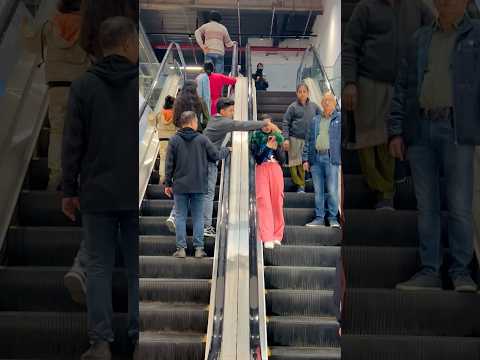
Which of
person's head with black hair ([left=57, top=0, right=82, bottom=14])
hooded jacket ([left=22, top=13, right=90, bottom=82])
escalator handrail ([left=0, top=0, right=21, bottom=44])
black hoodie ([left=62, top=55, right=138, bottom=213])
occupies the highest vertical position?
person's head with black hair ([left=57, top=0, right=82, bottom=14])

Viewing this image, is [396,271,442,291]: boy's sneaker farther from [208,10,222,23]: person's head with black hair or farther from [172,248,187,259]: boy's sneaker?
[208,10,222,23]: person's head with black hair

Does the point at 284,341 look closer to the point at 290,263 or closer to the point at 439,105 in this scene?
the point at 290,263

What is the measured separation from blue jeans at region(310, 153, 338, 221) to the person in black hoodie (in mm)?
3046

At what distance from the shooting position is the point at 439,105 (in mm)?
913

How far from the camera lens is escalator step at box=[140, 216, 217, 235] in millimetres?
3787

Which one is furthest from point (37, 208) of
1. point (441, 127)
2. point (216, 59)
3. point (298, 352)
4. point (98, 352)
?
point (216, 59)

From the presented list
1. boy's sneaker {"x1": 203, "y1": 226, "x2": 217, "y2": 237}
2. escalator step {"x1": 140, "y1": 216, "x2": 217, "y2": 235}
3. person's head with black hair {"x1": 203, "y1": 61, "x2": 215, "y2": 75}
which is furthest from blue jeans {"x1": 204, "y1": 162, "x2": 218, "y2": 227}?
person's head with black hair {"x1": 203, "y1": 61, "x2": 215, "y2": 75}

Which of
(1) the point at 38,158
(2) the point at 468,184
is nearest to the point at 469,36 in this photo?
(2) the point at 468,184

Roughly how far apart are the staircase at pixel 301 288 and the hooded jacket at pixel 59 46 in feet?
7.52

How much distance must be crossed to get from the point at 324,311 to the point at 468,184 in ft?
8.74

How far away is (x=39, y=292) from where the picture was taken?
3.26 feet

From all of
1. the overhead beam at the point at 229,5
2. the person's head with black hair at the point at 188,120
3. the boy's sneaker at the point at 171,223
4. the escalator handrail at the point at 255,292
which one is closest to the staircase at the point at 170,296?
the boy's sneaker at the point at 171,223

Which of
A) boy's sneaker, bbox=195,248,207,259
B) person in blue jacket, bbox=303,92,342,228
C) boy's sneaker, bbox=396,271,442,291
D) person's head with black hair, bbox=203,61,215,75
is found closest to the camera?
boy's sneaker, bbox=396,271,442,291

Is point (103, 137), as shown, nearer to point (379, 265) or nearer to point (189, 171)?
point (379, 265)
